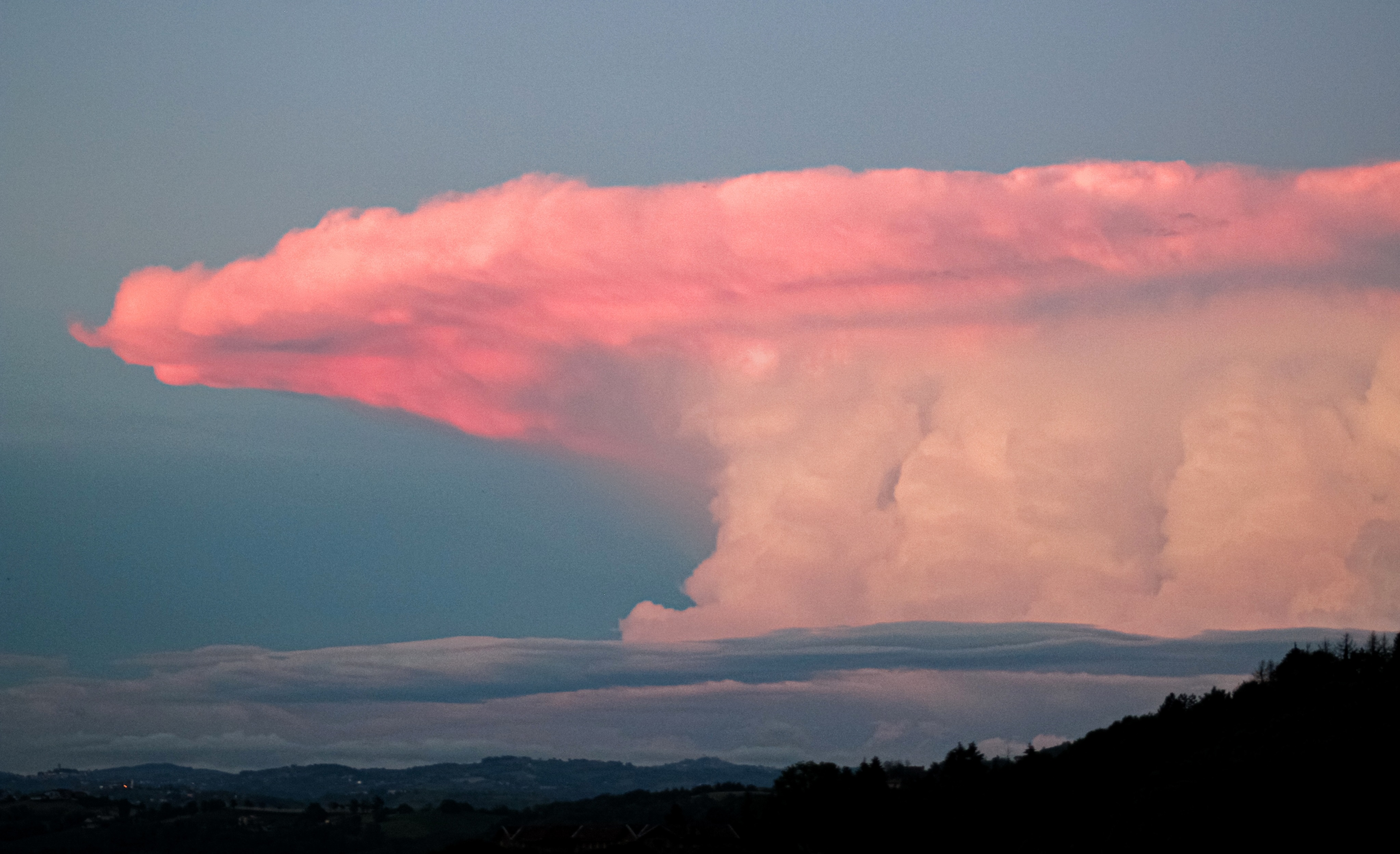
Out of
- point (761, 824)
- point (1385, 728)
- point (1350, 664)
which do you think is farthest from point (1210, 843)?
point (1350, 664)

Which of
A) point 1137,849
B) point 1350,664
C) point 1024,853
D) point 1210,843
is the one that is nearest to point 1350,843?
point 1210,843

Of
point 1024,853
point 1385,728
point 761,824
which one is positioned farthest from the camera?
point 761,824

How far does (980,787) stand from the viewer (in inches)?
6619

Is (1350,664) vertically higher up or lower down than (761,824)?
higher up

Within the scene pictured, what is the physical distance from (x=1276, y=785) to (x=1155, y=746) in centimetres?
6990

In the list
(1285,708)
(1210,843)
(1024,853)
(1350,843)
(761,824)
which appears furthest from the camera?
(761,824)

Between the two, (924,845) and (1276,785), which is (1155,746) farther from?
(1276,785)

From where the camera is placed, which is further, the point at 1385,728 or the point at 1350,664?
the point at 1350,664

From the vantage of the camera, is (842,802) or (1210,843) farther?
(842,802)

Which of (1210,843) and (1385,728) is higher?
(1385,728)

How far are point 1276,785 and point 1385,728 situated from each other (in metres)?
9.61

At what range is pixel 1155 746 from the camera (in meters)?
167

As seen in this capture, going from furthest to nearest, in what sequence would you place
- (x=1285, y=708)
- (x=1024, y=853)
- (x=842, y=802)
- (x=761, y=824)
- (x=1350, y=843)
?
(x=761, y=824)
(x=842, y=802)
(x=1285, y=708)
(x=1024, y=853)
(x=1350, y=843)

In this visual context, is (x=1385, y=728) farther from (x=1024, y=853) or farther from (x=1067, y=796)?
(x=1067, y=796)
